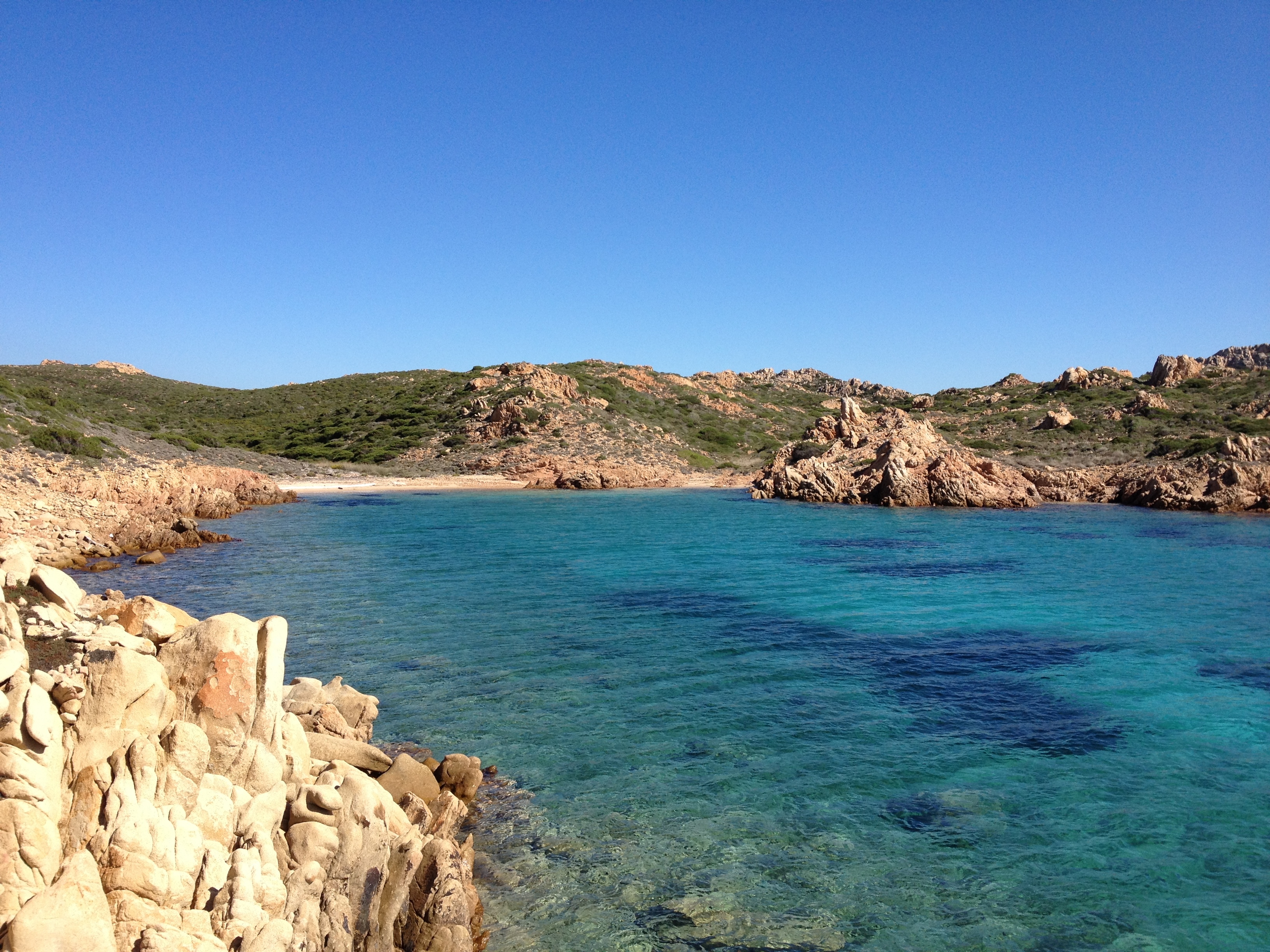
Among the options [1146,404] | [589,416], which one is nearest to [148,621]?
[589,416]

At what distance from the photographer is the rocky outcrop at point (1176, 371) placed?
8319 centimetres

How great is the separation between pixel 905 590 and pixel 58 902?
68.0 ft

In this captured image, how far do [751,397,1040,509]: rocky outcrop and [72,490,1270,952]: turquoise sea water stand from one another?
21624 mm

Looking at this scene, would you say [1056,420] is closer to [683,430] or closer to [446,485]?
[683,430]

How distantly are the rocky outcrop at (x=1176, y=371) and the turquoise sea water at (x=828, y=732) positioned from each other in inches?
2719

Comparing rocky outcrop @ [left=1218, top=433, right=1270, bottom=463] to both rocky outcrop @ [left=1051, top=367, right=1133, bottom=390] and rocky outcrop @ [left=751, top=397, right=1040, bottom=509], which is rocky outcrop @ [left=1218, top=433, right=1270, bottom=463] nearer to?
rocky outcrop @ [left=751, top=397, right=1040, bottom=509]

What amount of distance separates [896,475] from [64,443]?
1917 inches

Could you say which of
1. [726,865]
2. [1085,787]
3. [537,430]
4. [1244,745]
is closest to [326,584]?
[726,865]

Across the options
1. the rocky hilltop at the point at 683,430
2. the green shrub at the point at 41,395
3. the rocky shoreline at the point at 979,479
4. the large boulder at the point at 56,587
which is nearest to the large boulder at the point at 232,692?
the large boulder at the point at 56,587

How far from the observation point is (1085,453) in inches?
2571

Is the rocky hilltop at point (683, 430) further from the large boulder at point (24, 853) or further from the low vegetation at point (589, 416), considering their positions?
the large boulder at point (24, 853)

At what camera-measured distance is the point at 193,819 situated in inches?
245

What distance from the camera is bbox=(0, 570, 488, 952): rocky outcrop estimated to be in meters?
5.41

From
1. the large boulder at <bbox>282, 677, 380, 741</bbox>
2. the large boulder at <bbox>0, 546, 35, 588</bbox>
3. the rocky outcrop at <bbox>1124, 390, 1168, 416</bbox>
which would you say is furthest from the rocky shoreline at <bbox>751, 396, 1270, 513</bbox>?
the large boulder at <bbox>0, 546, 35, 588</bbox>
